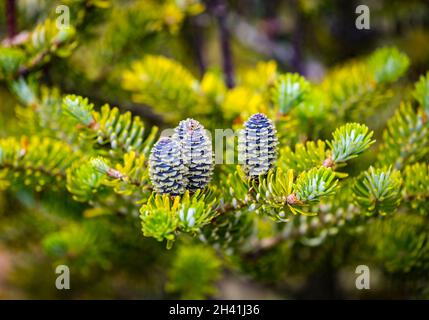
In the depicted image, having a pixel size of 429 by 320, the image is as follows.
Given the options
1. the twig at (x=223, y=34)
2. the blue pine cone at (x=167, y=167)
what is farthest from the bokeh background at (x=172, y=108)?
the blue pine cone at (x=167, y=167)

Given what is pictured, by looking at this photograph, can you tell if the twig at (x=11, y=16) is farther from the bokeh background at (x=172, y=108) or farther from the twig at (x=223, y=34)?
the twig at (x=223, y=34)

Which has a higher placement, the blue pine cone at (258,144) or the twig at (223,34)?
the twig at (223,34)

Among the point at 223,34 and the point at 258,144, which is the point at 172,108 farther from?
the point at 258,144

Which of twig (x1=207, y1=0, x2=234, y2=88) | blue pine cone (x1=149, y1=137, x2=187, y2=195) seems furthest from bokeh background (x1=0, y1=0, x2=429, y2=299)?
blue pine cone (x1=149, y1=137, x2=187, y2=195)

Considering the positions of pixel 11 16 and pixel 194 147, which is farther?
pixel 11 16

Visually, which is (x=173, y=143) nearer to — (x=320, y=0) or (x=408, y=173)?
(x=408, y=173)

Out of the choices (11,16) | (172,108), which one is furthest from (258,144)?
(11,16)

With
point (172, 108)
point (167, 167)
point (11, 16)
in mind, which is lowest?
point (167, 167)
